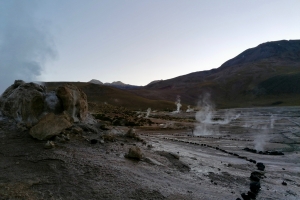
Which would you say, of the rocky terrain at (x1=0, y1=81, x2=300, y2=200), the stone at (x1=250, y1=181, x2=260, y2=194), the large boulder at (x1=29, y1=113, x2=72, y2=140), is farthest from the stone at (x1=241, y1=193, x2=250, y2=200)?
the large boulder at (x1=29, y1=113, x2=72, y2=140)

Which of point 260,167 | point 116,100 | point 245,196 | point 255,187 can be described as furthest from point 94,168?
point 116,100

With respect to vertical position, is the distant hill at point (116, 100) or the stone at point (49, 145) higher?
the distant hill at point (116, 100)

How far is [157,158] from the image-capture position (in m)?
12.0

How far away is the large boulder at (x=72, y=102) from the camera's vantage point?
13922 millimetres

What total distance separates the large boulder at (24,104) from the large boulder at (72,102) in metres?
1.25

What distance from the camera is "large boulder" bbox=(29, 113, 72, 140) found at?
10589mm

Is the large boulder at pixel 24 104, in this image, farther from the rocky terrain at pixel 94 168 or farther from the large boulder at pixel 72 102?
the large boulder at pixel 72 102

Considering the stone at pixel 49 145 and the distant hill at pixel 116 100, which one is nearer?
the stone at pixel 49 145

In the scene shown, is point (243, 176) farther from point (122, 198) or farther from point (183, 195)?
point (122, 198)

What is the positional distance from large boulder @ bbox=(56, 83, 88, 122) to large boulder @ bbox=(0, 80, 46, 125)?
49.2 inches

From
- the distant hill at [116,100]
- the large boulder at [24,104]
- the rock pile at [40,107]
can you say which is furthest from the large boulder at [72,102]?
the distant hill at [116,100]

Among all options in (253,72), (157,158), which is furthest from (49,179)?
(253,72)

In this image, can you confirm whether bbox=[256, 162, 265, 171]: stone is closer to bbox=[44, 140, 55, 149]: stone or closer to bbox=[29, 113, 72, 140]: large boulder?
bbox=[29, 113, 72, 140]: large boulder

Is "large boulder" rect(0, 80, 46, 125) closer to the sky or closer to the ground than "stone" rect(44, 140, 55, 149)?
closer to the sky
